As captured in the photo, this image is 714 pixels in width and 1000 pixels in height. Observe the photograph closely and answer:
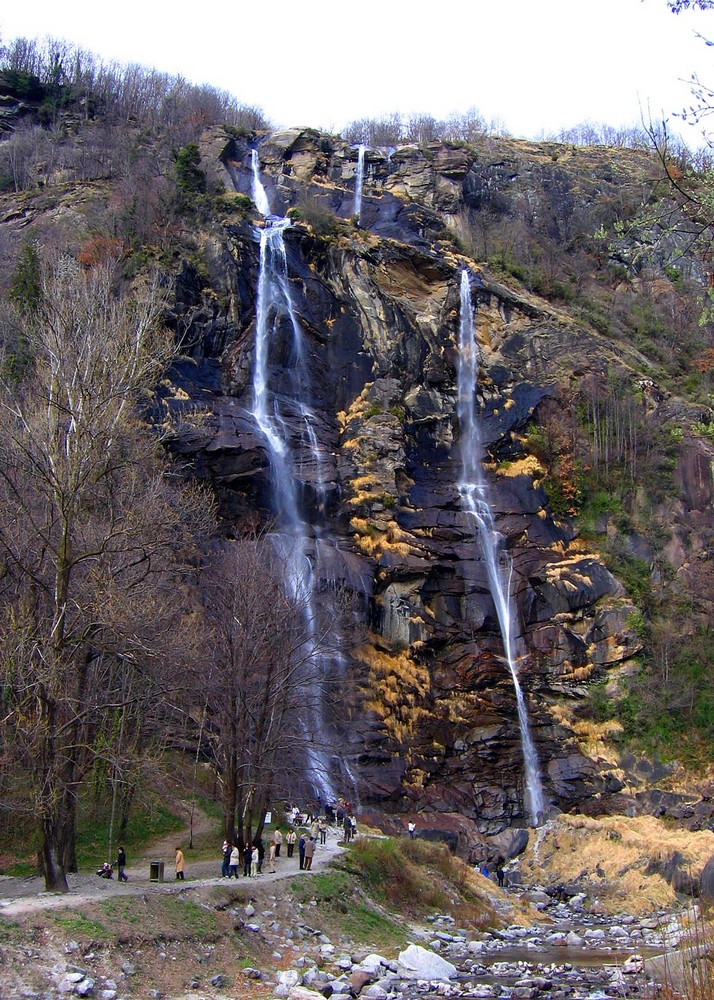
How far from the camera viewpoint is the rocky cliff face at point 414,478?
35.0 metres

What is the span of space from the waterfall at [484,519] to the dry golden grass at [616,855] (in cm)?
193

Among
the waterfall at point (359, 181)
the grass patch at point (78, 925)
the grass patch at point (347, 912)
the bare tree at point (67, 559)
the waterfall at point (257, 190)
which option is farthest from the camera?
the waterfall at point (359, 181)

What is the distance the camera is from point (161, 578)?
27.2m

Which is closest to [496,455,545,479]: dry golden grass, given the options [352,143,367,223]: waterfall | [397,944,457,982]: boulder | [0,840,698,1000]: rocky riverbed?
[352,143,367,223]: waterfall

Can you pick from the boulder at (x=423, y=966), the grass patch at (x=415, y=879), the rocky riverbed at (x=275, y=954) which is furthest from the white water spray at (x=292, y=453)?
the boulder at (x=423, y=966)

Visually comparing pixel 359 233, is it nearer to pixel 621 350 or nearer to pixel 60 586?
pixel 621 350

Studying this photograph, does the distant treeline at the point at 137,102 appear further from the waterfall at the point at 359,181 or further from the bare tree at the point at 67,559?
the bare tree at the point at 67,559

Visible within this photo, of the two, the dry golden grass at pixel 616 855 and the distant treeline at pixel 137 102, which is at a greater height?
the distant treeline at pixel 137 102

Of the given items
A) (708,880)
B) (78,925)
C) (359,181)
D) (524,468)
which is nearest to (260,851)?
(78,925)

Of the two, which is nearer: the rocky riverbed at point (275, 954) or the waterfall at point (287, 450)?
the rocky riverbed at point (275, 954)

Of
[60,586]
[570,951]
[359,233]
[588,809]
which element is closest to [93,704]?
[60,586]

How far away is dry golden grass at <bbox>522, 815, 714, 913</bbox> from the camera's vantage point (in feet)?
90.2

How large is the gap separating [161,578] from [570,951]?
49.3 feet

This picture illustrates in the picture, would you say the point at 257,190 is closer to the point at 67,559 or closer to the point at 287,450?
the point at 287,450
